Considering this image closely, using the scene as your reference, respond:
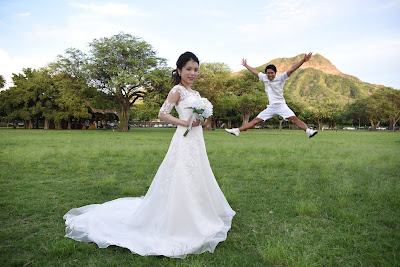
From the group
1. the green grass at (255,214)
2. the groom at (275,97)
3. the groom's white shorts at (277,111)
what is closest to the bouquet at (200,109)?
the green grass at (255,214)

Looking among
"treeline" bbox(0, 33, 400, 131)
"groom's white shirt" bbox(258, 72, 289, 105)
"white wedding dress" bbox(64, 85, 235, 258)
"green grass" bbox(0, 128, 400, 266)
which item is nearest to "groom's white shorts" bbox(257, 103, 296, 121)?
"groom's white shirt" bbox(258, 72, 289, 105)

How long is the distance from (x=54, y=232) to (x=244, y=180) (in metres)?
4.72

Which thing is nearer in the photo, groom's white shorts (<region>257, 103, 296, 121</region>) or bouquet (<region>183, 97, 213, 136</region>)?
bouquet (<region>183, 97, 213, 136</region>)

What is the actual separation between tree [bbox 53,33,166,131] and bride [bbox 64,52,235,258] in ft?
109

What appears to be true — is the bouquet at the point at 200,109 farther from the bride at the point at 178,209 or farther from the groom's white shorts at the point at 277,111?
the groom's white shorts at the point at 277,111

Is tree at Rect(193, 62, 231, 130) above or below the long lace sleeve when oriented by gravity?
above

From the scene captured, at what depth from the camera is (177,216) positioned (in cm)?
342

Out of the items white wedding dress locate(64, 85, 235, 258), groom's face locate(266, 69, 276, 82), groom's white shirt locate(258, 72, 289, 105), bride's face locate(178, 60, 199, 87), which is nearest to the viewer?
white wedding dress locate(64, 85, 235, 258)

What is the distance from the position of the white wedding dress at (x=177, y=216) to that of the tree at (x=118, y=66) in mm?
33245

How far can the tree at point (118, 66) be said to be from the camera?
3669cm

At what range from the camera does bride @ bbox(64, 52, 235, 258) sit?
333 cm

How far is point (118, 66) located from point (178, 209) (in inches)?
1490

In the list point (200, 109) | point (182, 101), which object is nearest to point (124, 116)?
point (182, 101)

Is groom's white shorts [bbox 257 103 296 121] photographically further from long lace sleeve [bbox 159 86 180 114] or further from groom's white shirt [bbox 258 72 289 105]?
long lace sleeve [bbox 159 86 180 114]
